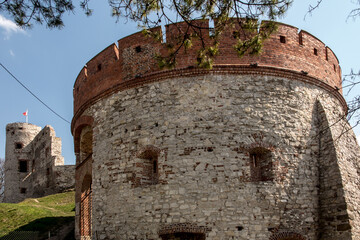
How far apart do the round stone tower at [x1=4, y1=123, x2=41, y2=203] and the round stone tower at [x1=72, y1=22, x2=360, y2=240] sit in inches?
892

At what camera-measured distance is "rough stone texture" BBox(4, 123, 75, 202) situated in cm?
2580

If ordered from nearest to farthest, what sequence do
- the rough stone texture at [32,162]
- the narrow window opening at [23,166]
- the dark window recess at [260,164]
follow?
the dark window recess at [260,164] → the rough stone texture at [32,162] → the narrow window opening at [23,166]

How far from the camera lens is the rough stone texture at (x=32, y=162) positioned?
25797 mm

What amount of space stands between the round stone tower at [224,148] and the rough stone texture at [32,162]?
1657cm

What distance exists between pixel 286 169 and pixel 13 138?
2733 cm

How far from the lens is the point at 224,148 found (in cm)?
884

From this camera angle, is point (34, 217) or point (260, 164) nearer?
point (260, 164)

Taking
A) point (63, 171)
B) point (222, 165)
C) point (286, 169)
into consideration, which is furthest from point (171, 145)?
point (63, 171)

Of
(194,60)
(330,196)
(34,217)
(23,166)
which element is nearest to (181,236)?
(330,196)

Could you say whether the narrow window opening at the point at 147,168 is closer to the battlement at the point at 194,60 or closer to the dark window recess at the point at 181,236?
the dark window recess at the point at 181,236

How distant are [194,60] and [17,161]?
25511 millimetres

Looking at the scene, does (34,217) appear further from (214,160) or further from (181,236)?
(214,160)

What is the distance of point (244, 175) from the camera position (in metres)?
8.67

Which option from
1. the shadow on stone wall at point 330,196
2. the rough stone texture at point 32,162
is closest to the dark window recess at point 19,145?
the rough stone texture at point 32,162
